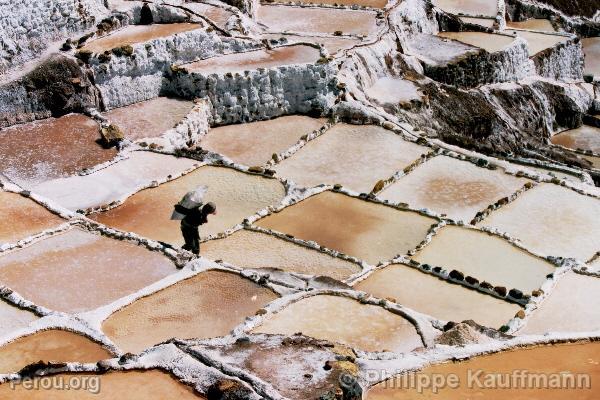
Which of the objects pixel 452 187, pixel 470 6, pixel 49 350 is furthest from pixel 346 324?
pixel 470 6

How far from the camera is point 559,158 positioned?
42.9 metres

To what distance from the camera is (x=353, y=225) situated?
2936 cm

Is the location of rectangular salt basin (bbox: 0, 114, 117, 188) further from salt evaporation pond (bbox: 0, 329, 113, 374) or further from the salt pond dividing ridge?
salt evaporation pond (bbox: 0, 329, 113, 374)

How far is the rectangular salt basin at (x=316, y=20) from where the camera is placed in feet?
153

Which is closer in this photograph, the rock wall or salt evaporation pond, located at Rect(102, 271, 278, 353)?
salt evaporation pond, located at Rect(102, 271, 278, 353)

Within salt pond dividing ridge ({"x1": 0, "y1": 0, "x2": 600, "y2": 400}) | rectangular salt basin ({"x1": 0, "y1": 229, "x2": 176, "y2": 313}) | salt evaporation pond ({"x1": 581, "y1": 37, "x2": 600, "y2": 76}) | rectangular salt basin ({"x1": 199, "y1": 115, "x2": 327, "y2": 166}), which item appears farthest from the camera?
salt evaporation pond ({"x1": 581, "y1": 37, "x2": 600, "y2": 76})

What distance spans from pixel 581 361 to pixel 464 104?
93.6 ft

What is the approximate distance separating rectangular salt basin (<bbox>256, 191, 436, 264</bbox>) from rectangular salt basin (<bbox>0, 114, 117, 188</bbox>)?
A: 806 cm

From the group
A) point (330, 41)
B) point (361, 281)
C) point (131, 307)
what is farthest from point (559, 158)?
point (131, 307)

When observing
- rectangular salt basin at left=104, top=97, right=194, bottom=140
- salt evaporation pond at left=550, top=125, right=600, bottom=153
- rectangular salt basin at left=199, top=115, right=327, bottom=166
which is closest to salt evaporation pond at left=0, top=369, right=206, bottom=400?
rectangular salt basin at left=199, top=115, right=327, bottom=166

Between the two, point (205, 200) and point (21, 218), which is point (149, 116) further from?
point (21, 218)

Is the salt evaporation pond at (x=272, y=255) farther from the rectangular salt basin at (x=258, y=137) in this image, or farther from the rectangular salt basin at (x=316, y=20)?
the rectangular salt basin at (x=316, y=20)

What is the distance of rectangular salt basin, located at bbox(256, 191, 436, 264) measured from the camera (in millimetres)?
27969

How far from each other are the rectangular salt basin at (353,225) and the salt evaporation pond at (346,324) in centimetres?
489
